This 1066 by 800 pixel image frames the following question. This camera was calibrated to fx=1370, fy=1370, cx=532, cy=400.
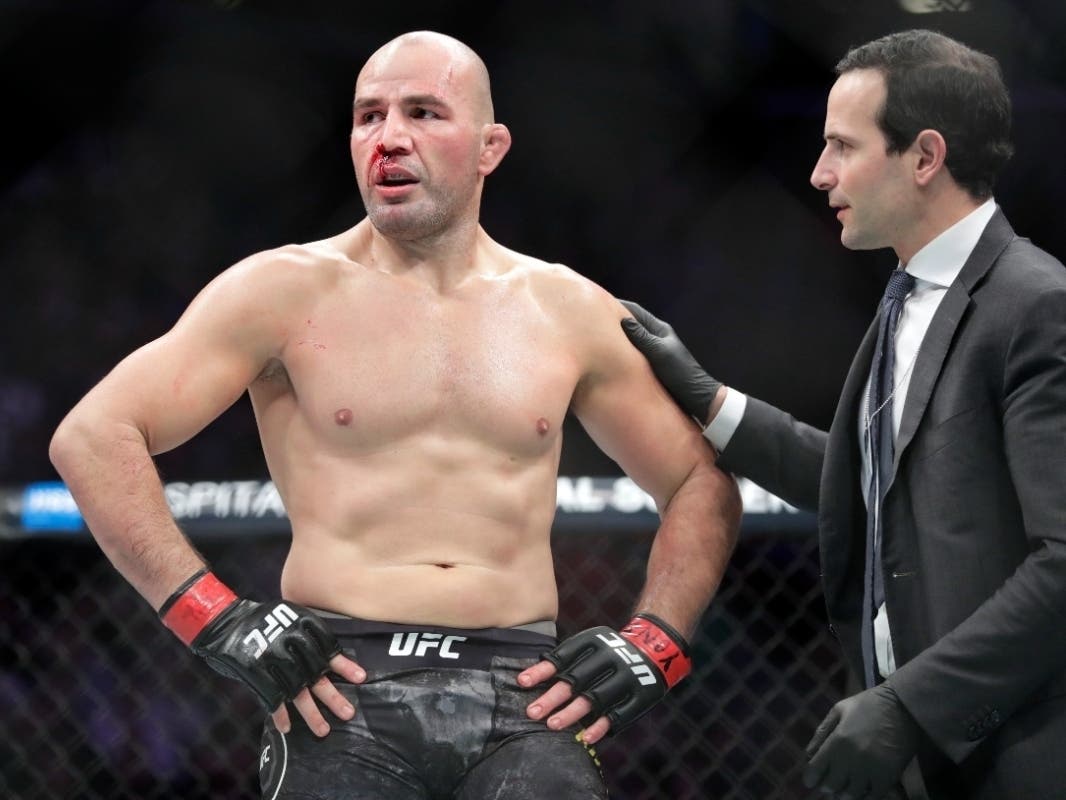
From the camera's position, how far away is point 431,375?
1876 mm

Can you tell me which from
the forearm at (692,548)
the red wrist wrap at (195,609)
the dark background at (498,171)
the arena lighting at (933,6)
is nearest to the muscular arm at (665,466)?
the forearm at (692,548)

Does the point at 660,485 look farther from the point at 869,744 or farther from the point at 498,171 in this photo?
the point at 498,171

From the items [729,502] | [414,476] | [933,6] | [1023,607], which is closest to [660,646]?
[729,502]

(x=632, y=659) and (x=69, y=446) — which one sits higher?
(x=69, y=446)

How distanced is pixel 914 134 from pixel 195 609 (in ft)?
3.64

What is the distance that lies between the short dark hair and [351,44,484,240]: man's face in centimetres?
60

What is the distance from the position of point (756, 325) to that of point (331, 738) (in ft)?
6.92

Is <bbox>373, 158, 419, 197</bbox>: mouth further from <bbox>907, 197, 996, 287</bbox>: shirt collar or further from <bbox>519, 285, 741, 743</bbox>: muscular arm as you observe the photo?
<bbox>907, 197, 996, 287</bbox>: shirt collar

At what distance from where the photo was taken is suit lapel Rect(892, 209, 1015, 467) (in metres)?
1.67

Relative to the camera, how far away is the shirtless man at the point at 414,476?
1.71 meters

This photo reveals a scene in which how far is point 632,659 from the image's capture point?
1.82 metres

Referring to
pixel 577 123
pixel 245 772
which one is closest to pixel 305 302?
pixel 245 772

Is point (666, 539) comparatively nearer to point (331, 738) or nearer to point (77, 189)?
point (331, 738)

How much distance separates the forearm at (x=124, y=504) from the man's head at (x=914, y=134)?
1.00 metres
